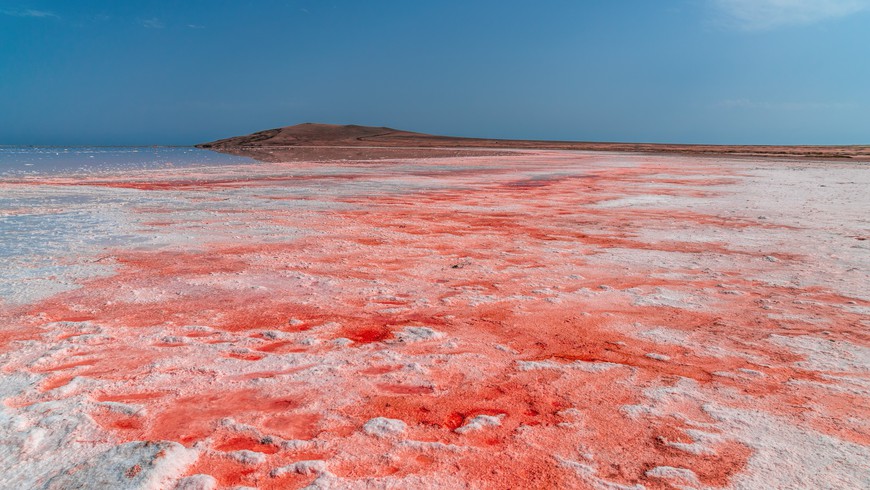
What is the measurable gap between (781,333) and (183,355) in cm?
398

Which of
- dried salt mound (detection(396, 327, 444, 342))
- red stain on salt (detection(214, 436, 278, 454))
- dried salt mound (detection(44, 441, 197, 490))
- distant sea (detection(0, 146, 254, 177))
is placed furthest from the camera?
distant sea (detection(0, 146, 254, 177))

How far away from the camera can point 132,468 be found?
7.54ft

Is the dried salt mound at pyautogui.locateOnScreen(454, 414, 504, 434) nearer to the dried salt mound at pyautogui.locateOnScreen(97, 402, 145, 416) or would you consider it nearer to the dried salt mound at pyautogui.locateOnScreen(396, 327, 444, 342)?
the dried salt mound at pyautogui.locateOnScreen(396, 327, 444, 342)

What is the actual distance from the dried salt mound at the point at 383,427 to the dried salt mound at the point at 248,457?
0.48m

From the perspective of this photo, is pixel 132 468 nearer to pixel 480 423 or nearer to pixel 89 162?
pixel 480 423

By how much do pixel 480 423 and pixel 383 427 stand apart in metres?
0.46

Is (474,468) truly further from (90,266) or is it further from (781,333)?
(90,266)

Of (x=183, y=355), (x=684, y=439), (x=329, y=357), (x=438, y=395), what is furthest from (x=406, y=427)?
(x=183, y=355)

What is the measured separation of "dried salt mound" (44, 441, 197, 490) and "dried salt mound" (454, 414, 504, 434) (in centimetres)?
118

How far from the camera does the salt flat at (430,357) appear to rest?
2436 mm

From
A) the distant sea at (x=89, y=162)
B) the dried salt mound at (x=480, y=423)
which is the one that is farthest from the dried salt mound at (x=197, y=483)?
the distant sea at (x=89, y=162)

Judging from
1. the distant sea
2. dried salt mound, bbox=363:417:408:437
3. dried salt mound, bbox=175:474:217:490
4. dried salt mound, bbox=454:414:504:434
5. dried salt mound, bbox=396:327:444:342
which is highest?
the distant sea

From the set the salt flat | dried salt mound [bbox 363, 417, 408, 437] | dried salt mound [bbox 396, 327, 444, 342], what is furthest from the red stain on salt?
dried salt mound [bbox 396, 327, 444, 342]

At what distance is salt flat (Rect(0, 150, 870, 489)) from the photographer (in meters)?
2.44
